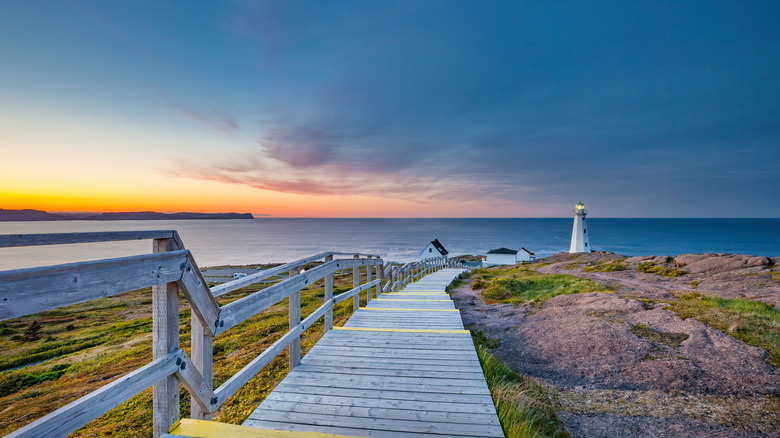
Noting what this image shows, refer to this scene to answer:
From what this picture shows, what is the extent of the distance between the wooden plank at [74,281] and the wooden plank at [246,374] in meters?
1.22

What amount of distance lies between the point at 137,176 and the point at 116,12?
21.4 metres

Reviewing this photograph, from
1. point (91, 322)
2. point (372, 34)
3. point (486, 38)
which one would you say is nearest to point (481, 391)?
point (372, 34)

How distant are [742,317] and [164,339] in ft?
35.9

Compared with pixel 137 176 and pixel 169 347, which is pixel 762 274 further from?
pixel 137 176

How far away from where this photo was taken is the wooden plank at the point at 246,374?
2577 mm

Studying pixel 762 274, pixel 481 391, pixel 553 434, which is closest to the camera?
pixel 481 391

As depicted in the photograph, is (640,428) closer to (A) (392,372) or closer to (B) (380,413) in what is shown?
(A) (392,372)

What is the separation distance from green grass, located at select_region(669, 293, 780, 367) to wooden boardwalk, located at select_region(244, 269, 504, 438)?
5.88m

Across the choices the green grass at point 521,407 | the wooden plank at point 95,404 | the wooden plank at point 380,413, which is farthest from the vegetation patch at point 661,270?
the wooden plank at point 95,404

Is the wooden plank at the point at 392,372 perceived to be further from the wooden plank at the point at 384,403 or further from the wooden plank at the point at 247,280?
the wooden plank at the point at 247,280

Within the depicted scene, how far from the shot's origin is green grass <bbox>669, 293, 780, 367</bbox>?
6027mm

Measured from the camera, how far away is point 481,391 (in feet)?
11.0

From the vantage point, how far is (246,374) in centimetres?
292

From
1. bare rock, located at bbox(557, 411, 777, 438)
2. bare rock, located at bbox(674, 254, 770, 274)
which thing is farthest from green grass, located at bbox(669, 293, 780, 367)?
bare rock, located at bbox(674, 254, 770, 274)
